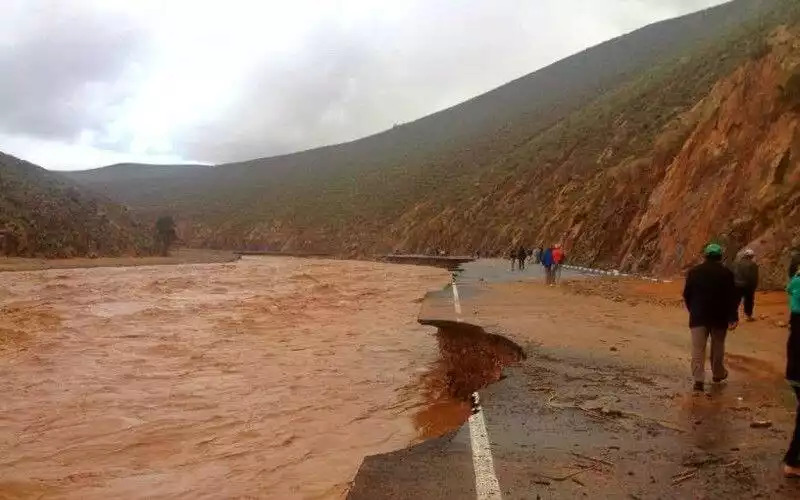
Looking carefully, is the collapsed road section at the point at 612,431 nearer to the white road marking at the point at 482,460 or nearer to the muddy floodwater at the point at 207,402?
the white road marking at the point at 482,460

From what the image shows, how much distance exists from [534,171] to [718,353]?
57156mm

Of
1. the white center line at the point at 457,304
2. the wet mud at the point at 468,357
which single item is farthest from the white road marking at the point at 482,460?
the white center line at the point at 457,304

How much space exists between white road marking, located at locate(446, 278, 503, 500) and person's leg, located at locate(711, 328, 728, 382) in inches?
114

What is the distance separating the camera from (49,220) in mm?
60719

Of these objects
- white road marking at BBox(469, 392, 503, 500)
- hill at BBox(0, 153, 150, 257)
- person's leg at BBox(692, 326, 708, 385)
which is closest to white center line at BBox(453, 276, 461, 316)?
person's leg at BBox(692, 326, 708, 385)

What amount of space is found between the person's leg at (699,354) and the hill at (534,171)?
1216 cm

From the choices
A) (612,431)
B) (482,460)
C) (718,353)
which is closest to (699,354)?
(718,353)

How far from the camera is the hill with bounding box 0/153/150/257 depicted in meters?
55.6

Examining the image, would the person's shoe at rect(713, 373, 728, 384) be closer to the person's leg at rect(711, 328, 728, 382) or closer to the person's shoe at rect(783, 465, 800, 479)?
the person's leg at rect(711, 328, 728, 382)

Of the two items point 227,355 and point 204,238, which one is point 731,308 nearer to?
point 227,355

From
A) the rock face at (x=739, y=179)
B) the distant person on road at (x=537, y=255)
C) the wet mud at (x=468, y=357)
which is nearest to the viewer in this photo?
the wet mud at (x=468, y=357)

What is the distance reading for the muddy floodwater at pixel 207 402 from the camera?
6477 mm

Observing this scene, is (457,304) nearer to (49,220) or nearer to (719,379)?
(719,379)

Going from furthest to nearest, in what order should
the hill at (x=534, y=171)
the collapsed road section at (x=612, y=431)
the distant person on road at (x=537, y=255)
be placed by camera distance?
the distant person on road at (x=537, y=255) → the hill at (x=534, y=171) → the collapsed road section at (x=612, y=431)
